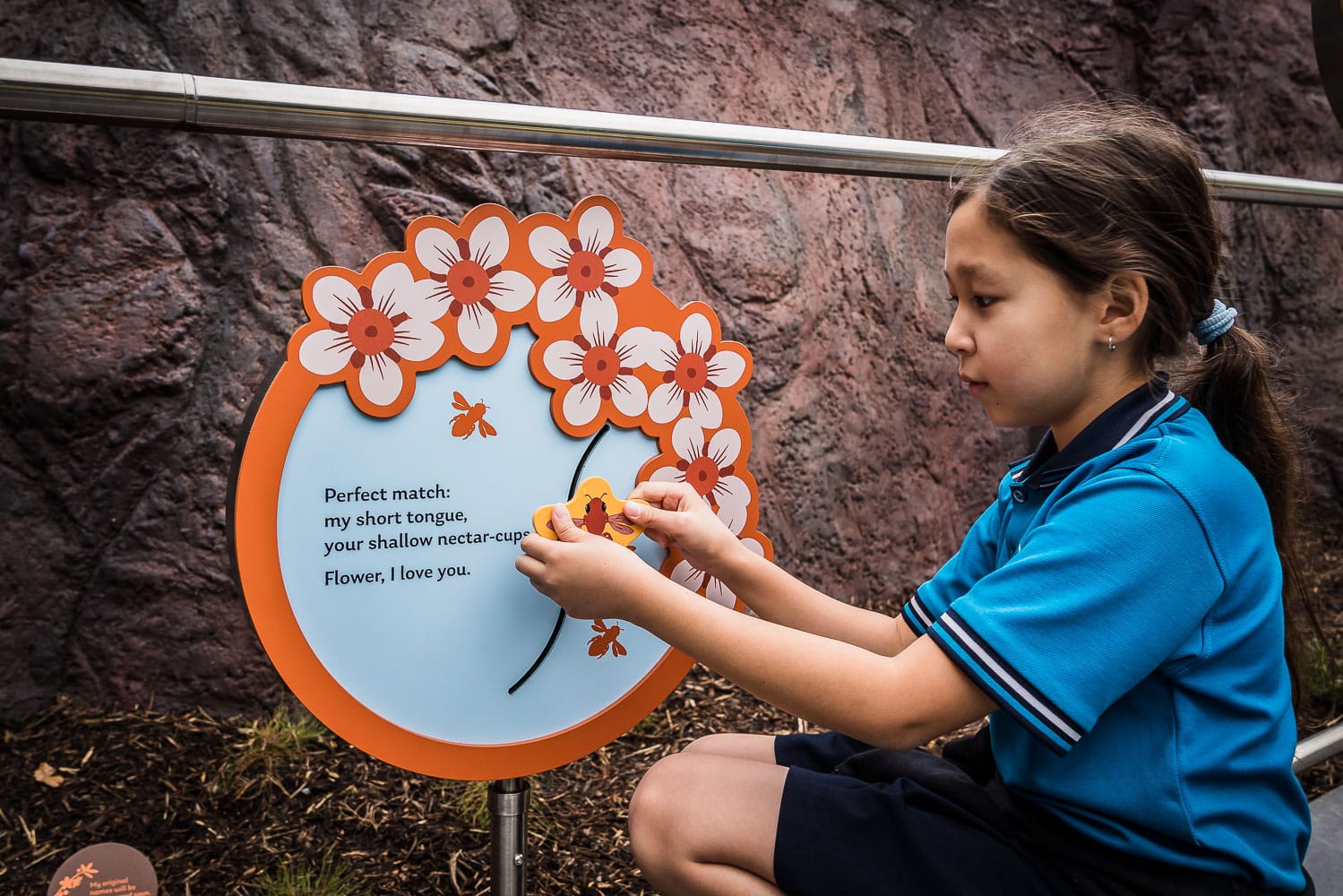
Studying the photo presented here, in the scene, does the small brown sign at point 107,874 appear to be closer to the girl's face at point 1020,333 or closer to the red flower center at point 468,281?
the red flower center at point 468,281

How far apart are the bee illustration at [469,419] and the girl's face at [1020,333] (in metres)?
0.46

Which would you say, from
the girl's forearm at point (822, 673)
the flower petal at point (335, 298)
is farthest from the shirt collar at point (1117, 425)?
the flower petal at point (335, 298)

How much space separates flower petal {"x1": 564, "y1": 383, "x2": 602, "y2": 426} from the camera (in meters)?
1.02

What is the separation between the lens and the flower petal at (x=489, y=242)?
0.96 meters

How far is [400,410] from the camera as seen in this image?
3.10ft

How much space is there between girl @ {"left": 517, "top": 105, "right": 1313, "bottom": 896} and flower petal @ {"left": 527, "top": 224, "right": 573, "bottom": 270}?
257 mm

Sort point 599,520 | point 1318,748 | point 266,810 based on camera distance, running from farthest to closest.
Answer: point 1318,748
point 266,810
point 599,520

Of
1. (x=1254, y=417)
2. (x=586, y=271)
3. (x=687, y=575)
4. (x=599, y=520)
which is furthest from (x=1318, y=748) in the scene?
(x=586, y=271)

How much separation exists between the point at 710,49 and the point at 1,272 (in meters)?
1.61

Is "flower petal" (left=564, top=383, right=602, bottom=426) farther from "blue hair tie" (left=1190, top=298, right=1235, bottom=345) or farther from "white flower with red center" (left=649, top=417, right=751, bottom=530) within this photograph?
"blue hair tie" (left=1190, top=298, right=1235, bottom=345)

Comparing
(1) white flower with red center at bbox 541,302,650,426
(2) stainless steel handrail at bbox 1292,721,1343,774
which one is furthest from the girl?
(2) stainless steel handrail at bbox 1292,721,1343,774

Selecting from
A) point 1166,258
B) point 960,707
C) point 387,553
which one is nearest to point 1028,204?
point 1166,258

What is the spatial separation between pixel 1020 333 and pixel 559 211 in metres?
1.38

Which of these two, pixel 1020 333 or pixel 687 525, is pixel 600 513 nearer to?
pixel 687 525
